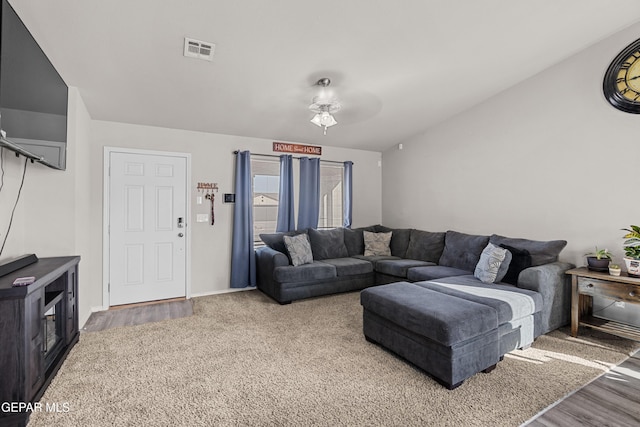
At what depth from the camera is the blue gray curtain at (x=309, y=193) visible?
16.9 feet

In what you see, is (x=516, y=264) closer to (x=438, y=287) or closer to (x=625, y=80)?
(x=438, y=287)

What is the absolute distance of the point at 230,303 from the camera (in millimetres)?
4055

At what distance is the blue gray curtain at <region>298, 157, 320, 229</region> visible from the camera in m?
5.14

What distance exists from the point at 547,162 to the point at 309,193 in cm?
330

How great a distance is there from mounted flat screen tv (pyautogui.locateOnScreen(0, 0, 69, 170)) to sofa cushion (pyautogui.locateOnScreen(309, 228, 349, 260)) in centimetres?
321

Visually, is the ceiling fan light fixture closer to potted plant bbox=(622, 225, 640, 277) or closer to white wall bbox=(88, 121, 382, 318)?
white wall bbox=(88, 121, 382, 318)

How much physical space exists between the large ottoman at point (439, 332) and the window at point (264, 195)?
2.64 metres

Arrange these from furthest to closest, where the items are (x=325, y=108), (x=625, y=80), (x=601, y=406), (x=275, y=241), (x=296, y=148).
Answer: (x=296, y=148) → (x=275, y=241) → (x=325, y=108) → (x=625, y=80) → (x=601, y=406)

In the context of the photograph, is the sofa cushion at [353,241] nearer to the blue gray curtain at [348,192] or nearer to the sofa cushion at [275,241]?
the blue gray curtain at [348,192]

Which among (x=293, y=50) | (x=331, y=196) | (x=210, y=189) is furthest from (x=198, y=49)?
(x=331, y=196)

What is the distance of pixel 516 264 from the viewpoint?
11.1 feet

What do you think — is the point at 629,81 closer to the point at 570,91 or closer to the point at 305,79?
the point at 570,91

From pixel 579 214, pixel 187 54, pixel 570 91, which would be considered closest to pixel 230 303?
pixel 187 54

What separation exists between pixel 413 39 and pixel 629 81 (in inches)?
88.6
